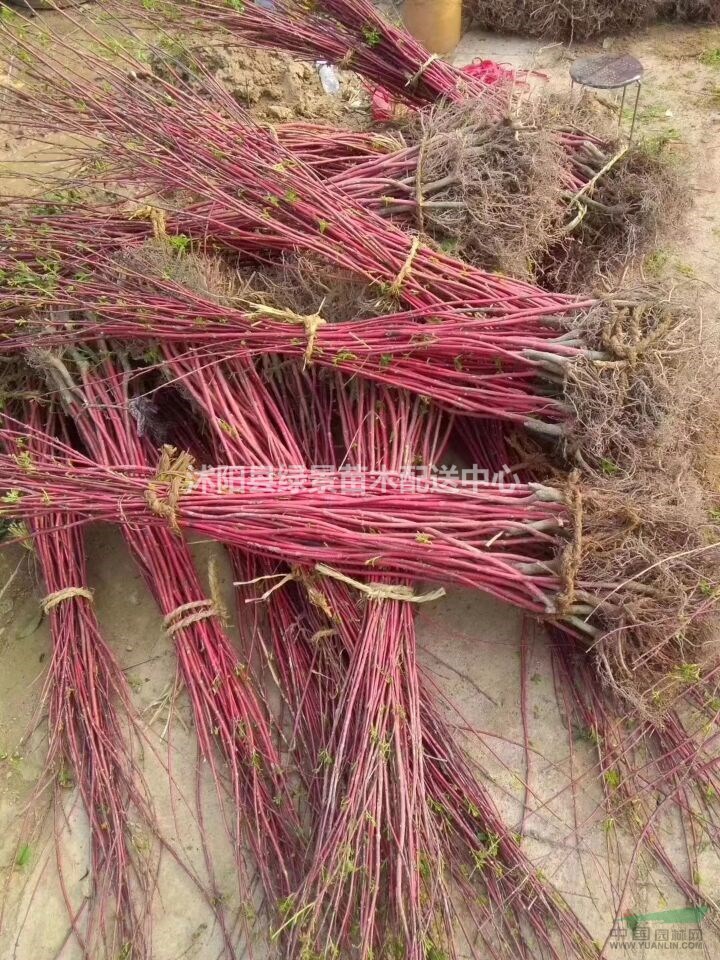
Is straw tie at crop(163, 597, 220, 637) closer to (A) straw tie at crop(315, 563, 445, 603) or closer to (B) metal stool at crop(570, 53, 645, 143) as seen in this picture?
(A) straw tie at crop(315, 563, 445, 603)

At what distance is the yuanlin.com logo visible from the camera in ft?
5.39

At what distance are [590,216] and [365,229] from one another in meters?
1.11

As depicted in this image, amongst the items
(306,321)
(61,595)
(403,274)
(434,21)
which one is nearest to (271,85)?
(434,21)

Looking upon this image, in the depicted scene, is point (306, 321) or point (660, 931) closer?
point (660, 931)

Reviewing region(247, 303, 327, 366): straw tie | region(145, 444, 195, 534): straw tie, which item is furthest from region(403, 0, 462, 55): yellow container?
region(145, 444, 195, 534): straw tie

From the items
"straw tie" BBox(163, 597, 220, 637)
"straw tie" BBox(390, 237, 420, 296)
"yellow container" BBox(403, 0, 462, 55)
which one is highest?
"yellow container" BBox(403, 0, 462, 55)

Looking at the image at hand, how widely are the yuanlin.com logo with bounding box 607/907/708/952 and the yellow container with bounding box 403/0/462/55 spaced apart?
452 cm

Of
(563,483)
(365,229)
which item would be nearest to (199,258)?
(365,229)

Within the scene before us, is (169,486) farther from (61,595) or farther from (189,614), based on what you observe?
(61,595)

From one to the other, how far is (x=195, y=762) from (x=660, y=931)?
1.32 m

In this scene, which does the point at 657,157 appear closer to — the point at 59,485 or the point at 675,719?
the point at 675,719

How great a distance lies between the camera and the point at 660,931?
65.2 inches

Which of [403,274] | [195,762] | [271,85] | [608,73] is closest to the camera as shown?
[195,762]

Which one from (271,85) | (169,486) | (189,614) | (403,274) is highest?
(271,85)
